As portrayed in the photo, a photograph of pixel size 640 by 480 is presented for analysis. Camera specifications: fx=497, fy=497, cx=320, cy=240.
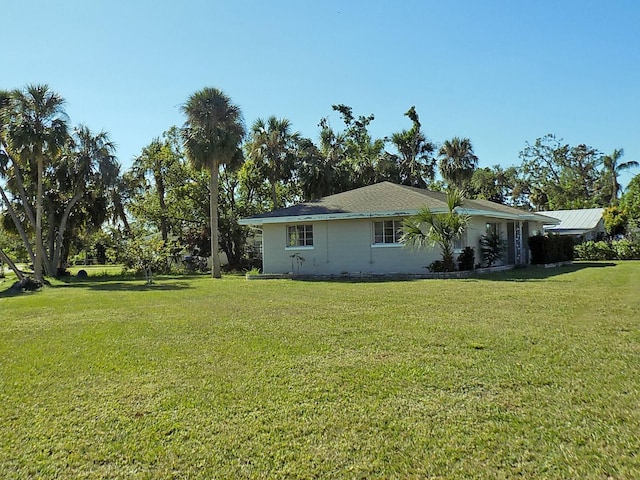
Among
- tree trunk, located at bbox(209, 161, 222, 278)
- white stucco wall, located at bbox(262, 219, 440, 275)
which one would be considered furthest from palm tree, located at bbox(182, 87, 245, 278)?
white stucco wall, located at bbox(262, 219, 440, 275)

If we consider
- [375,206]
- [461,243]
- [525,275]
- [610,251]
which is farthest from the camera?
[610,251]

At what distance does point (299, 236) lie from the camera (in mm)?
21094

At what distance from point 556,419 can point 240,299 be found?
903cm

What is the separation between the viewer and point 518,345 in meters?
6.10

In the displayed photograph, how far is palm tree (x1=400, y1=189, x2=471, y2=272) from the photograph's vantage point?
17.2 metres

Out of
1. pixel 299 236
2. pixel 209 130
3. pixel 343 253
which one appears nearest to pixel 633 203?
pixel 343 253

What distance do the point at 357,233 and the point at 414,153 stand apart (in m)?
20.2

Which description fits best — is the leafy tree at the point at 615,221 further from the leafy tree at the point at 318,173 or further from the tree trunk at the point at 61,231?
the tree trunk at the point at 61,231

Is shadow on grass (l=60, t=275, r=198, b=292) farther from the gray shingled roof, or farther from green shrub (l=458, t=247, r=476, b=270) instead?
green shrub (l=458, t=247, r=476, b=270)

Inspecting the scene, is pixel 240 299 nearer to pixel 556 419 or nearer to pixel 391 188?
pixel 556 419

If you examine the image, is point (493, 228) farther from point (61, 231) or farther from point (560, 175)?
point (560, 175)

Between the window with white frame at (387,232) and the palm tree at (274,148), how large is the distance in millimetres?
12071

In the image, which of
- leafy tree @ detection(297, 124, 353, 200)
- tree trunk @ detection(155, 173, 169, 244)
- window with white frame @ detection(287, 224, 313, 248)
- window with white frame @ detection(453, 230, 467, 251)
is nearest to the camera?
window with white frame @ detection(453, 230, 467, 251)

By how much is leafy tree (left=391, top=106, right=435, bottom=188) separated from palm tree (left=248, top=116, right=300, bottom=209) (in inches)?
393
